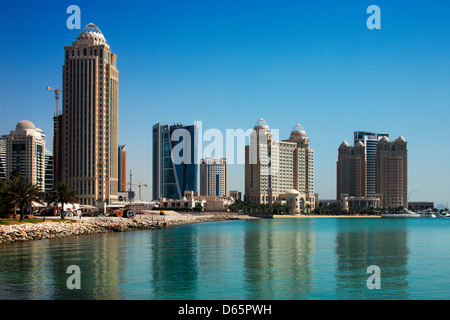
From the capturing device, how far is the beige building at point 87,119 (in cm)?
17725

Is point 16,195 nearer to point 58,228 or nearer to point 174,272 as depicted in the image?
point 58,228

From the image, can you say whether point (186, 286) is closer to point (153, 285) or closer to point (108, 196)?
point (153, 285)

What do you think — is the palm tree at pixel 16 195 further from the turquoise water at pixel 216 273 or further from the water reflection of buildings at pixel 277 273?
the water reflection of buildings at pixel 277 273

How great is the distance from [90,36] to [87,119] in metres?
32.1

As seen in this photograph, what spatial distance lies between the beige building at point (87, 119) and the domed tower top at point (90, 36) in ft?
1.42

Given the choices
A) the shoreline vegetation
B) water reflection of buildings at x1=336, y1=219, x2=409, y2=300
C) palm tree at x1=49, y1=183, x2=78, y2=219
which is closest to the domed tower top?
the shoreline vegetation

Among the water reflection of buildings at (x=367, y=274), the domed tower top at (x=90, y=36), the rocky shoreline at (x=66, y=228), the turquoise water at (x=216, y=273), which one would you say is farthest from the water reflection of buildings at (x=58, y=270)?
the domed tower top at (x=90, y=36)

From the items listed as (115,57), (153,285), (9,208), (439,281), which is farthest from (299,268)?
(115,57)

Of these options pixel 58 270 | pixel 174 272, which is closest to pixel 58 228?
pixel 58 270

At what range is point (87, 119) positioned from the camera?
584 ft

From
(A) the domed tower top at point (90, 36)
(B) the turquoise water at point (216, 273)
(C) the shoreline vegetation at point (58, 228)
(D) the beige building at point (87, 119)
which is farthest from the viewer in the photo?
(A) the domed tower top at point (90, 36)

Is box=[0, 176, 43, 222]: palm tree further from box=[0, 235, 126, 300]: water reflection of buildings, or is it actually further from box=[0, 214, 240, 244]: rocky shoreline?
box=[0, 235, 126, 300]: water reflection of buildings

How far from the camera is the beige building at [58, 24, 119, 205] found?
177250mm

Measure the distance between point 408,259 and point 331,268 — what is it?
1286 cm
